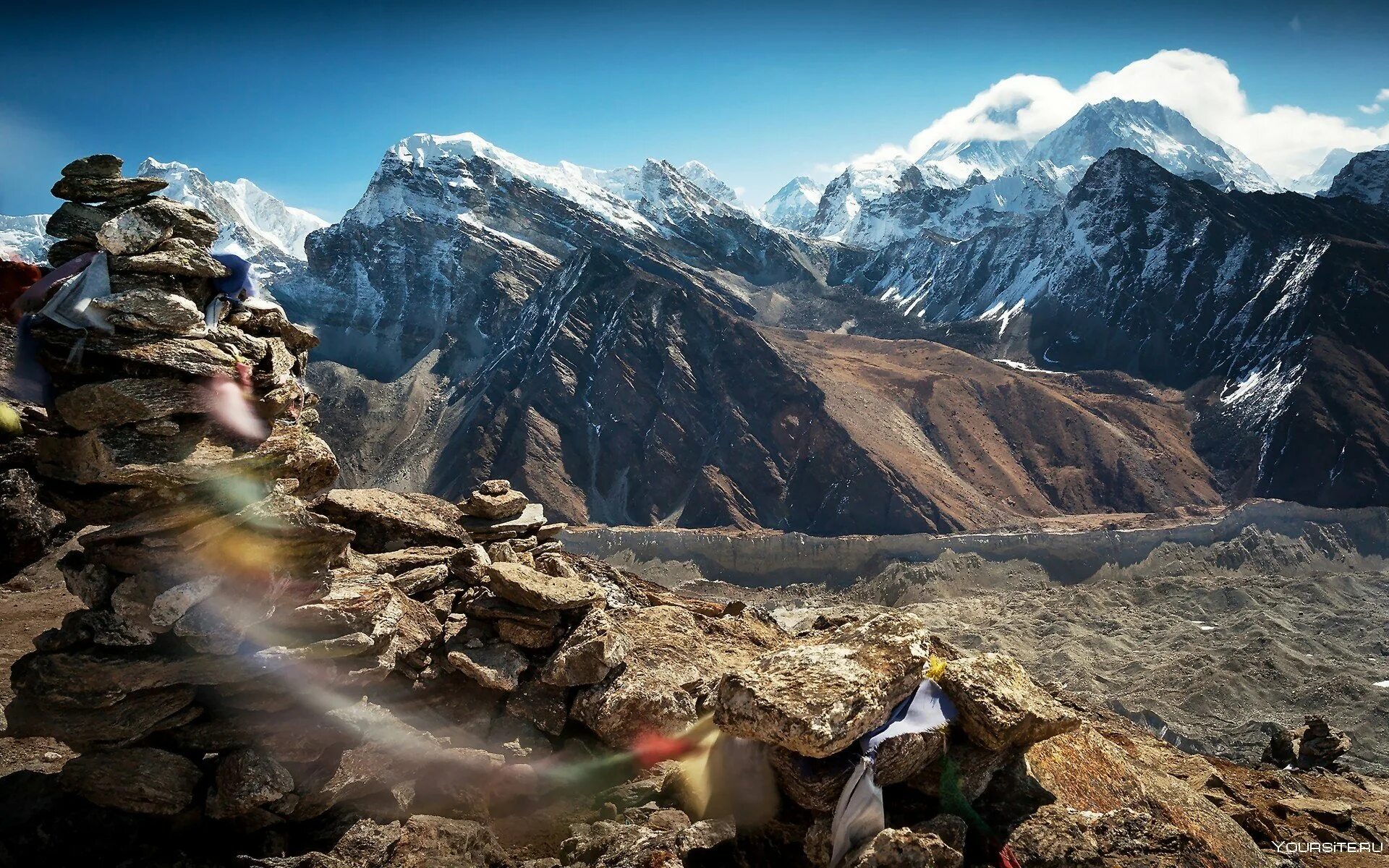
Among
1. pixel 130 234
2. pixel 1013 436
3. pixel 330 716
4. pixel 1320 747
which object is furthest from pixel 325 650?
pixel 1013 436

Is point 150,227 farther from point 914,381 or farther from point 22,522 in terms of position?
point 914,381

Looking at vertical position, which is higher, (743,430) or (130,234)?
(130,234)

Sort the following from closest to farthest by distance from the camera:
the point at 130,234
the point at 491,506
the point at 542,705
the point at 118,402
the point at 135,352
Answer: the point at 118,402, the point at 135,352, the point at 130,234, the point at 542,705, the point at 491,506

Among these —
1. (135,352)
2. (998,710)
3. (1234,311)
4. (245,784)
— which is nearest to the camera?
(245,784)

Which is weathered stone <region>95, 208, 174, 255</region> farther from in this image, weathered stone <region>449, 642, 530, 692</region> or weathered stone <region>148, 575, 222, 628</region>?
weathered stone <region>449, 642, 530, 692</region>

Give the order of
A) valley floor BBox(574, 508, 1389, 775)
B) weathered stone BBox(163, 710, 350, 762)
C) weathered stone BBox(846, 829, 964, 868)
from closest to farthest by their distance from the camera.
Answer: weathered stone BBox(846, 829, 964, 868) → weathered stone BBox(163, 710, 350, 762) → valley floor BBox(574, 508, 1389, 775)

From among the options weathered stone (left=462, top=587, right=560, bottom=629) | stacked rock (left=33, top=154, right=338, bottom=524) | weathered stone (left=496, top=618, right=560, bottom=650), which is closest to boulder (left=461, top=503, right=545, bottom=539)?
weathered stone (left=462, top=587, right=560, bottom=629)

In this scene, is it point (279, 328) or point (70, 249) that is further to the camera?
point (279, 328)

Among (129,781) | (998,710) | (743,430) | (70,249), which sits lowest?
(743,430)

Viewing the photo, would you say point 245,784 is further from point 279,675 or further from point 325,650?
point 325,650
